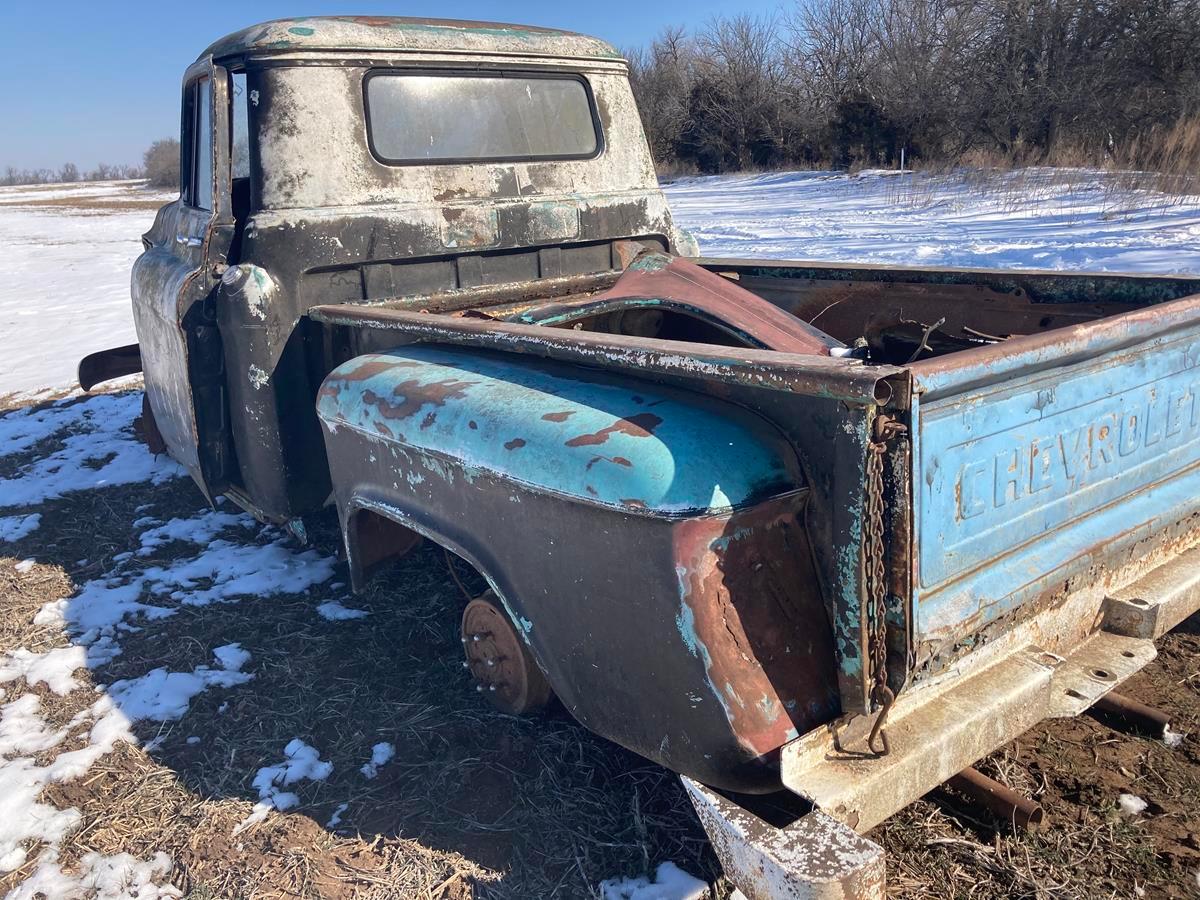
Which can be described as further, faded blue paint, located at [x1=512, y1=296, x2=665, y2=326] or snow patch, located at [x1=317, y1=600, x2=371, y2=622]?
snow patch, located at [x1=317, y1=600, x2=371, y2=622]


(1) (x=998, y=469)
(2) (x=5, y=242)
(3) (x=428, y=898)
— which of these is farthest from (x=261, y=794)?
(2) (x=5, y=242)

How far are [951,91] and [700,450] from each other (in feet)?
71.5

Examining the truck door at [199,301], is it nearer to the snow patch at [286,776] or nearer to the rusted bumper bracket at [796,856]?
the snow patch at [286,776]

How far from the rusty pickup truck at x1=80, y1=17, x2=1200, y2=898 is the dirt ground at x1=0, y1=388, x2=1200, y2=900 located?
0.79ft

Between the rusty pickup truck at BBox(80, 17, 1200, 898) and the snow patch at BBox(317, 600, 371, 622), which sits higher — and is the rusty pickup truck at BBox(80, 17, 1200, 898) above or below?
above

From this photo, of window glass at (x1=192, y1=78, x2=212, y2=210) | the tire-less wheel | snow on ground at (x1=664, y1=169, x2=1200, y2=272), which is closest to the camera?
the tire-less wheel

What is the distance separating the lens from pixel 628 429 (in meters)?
1.75

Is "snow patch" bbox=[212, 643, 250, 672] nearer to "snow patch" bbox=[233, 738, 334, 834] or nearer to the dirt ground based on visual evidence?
the dirt ground

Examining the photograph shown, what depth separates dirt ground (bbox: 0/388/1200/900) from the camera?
1906 millimetres

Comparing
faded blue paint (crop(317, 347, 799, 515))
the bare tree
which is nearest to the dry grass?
faded blue paint (crop(317, 347, 799, 515))

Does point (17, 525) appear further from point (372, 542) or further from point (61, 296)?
point (61, 296)

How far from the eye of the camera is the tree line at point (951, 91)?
16.9 meters

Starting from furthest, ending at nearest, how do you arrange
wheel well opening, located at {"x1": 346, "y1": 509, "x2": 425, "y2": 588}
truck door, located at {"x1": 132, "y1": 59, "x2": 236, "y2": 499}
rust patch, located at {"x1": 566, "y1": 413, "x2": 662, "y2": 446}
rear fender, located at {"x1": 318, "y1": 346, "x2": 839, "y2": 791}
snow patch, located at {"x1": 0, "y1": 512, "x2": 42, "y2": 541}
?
snow patch, located at {"x1": 0, "y1": 512, "x2": 42, "y2": 541} < truck door, located at {"x1": 132, "y1": 59, "x2": 236, "y2": 499} < wheel well opening, located at {"x1": 346, "y1": 509, "x2": 425, "y2": 588} < rust patch, located at {"x1": 566, "y1": 413, "x2": 662, "y2": 446} < rear fender, located at {"x1": 318, "y1": 346, "x2": 839, "y2": 791}

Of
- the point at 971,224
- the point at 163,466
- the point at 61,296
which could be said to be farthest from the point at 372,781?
the point at 61,296
